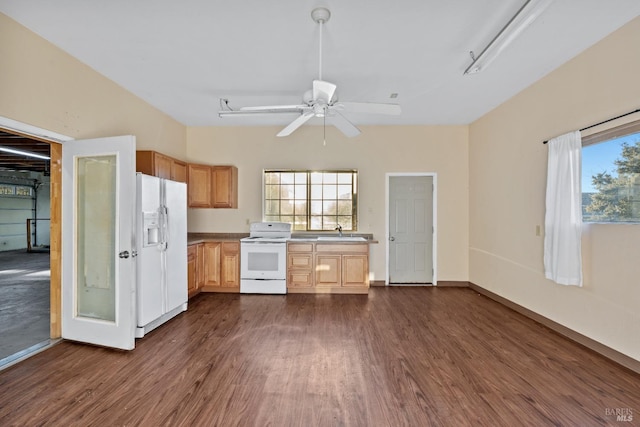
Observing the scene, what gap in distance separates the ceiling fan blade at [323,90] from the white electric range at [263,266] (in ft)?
8.58

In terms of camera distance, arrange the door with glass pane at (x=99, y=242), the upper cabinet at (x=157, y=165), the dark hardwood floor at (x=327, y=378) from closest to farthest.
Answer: the dark hardwood floor at (x=327, y=378)
the door with glass pane at (x=99, y=242)
the upper cabinet at (x=157, y=165)

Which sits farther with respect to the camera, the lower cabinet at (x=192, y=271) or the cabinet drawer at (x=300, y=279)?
the cabinet drawer at (x=300, y=279)

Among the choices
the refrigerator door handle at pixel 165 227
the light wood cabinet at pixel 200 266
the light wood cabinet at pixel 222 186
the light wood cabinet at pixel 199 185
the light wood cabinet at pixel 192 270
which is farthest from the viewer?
the light wood cabinet at pixel 222 186

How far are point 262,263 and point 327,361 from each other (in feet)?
7.62

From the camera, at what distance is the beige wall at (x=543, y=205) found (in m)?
2.36

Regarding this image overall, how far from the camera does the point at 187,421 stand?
1729 mm

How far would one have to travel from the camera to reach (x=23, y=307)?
360 centimetres

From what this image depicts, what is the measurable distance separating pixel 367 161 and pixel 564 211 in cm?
290

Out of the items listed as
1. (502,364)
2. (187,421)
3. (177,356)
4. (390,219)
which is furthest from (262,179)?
(502,364)

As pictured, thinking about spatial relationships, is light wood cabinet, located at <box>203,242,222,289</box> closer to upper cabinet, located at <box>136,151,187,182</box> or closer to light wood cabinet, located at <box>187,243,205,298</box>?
light wood cabinet, located at <box>187,243,205,298</box>

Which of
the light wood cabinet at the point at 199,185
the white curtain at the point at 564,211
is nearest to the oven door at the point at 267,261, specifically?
the light wood cabinet at the point at 199,185

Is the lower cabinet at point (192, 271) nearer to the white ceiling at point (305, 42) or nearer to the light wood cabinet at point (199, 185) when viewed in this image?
the light wood cabinet at point (199, 185)

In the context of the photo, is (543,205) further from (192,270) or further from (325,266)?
(192,270)

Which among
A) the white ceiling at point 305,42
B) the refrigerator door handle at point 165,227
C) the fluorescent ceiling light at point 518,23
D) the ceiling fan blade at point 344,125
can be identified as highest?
the white ceiling at point 305,42
